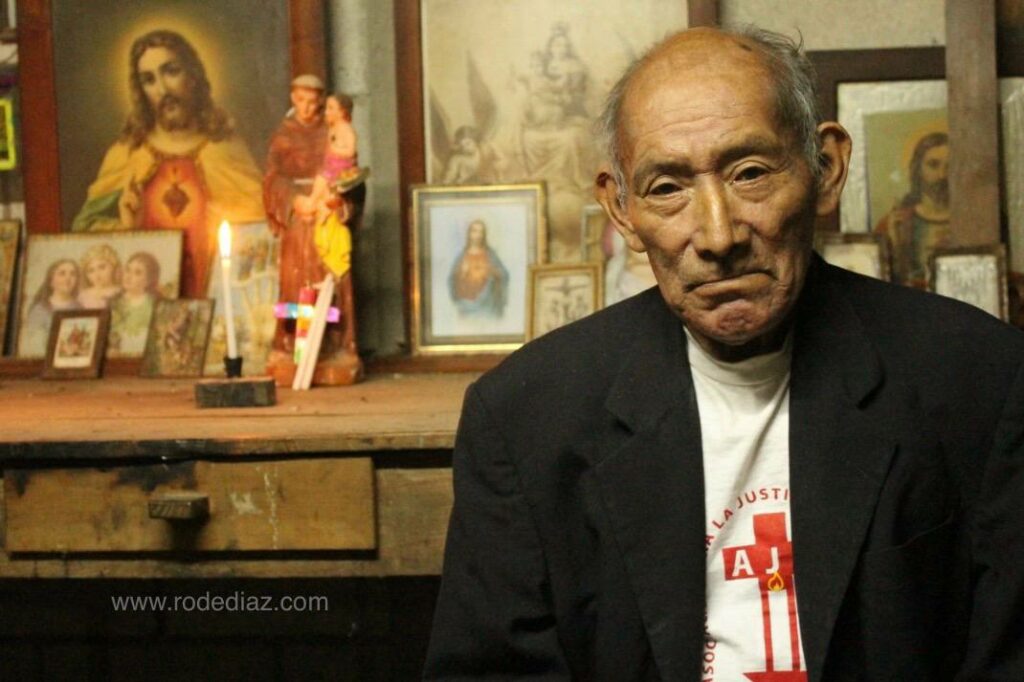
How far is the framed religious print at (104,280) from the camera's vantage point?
93.2 inches

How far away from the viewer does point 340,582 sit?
2.51 meters

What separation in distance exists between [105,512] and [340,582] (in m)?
0.88

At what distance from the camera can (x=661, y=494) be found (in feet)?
4.17

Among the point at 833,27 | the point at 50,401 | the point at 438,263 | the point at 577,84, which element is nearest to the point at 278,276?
the point at 438,263

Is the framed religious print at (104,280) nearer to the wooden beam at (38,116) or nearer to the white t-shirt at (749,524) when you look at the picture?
the wooden beam at (38,116)

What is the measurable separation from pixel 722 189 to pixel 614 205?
0.18 m

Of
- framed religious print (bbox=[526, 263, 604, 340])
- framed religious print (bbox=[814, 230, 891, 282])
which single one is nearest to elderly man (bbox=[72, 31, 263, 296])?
framed religious print (bbox=[526, 263, 604, 340])

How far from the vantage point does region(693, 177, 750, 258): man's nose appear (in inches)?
46.3

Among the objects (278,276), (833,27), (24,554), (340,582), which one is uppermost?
(833,27)

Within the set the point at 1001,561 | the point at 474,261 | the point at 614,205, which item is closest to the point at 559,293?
the point at 474,261

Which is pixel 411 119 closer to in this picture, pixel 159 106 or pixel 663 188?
pixel 159 106

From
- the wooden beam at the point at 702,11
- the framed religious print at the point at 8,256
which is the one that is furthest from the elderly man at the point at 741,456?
the framed religious print at the point at 8,256

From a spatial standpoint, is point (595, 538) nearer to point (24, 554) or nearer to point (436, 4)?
point (24, 554)

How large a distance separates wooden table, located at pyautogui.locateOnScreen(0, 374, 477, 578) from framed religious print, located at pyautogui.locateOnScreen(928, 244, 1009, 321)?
0.87 metres
